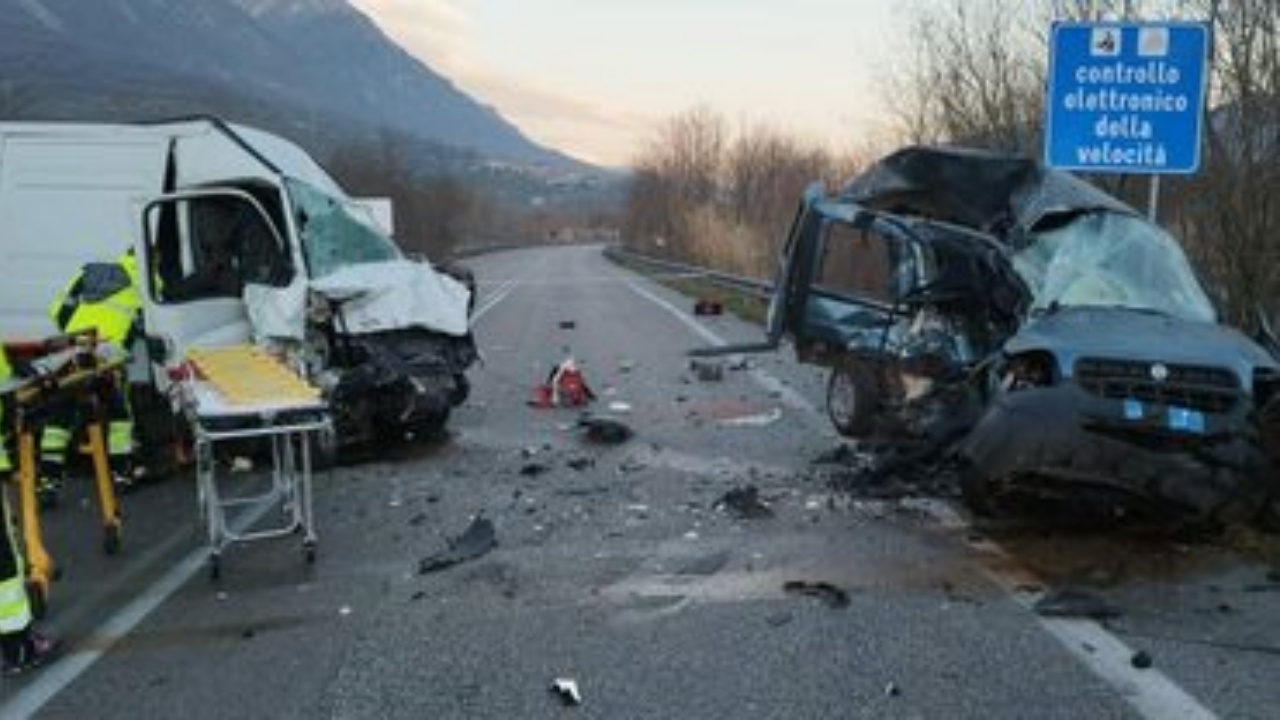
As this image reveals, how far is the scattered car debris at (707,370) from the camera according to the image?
619 inches

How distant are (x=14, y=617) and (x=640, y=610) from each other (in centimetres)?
248

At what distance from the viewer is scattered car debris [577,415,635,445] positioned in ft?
37.8

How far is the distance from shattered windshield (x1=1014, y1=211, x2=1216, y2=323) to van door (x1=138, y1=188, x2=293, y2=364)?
5.22m

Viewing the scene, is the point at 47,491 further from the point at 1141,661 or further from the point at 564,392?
the point at 1141,661

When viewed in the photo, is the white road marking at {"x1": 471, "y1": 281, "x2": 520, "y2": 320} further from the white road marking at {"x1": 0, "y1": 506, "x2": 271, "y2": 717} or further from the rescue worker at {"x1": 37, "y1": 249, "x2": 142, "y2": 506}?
the white road marking at {"x1": 0, "y1": 506, "x2": 271, "y2": 717}

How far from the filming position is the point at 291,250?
10875mm

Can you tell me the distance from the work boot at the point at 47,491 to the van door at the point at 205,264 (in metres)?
1.11

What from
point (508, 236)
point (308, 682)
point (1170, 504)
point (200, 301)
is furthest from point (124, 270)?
point (508, 236)


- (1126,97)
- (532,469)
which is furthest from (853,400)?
(1126,97)

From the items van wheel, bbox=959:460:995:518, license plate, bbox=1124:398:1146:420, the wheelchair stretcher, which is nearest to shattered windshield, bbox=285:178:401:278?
the wheelchair stretcher

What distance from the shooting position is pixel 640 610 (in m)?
6.45

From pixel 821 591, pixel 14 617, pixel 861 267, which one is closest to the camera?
pixel 14 617

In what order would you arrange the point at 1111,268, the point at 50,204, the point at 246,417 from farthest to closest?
the point at 50,204 → the point at 1111,268 → the point at 246,417

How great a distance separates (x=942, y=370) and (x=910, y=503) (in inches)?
47.6
